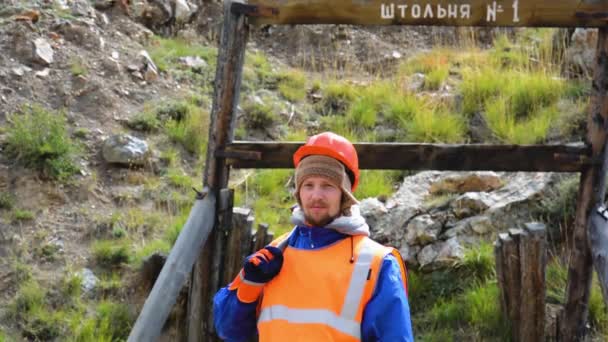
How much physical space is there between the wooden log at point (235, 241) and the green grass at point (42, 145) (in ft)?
6.36

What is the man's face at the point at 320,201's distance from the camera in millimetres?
3158

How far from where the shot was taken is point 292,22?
475cm

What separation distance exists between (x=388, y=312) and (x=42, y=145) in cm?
407

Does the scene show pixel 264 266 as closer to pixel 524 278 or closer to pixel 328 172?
pixel 328 172

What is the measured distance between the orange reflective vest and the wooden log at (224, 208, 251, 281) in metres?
1.76

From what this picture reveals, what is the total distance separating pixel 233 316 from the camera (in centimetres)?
323

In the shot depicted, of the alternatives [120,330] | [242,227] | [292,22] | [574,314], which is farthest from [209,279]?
[574,314]

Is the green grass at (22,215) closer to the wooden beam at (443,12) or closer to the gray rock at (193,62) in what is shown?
the wooden beam at (443,12)

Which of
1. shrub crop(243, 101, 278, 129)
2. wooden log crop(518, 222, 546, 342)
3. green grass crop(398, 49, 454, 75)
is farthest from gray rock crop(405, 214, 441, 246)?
green grass crop(398, 49, 454, 75)

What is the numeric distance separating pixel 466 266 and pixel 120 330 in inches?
83.0

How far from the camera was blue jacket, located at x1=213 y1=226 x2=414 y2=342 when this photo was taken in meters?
2.96

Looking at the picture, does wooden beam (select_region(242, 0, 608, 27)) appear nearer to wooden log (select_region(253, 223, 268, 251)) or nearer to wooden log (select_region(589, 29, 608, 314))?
wooden log (select_region(589, 29, 608, 314))

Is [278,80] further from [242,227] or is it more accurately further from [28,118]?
[242,227]

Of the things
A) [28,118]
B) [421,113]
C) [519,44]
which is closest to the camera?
[28,118]
